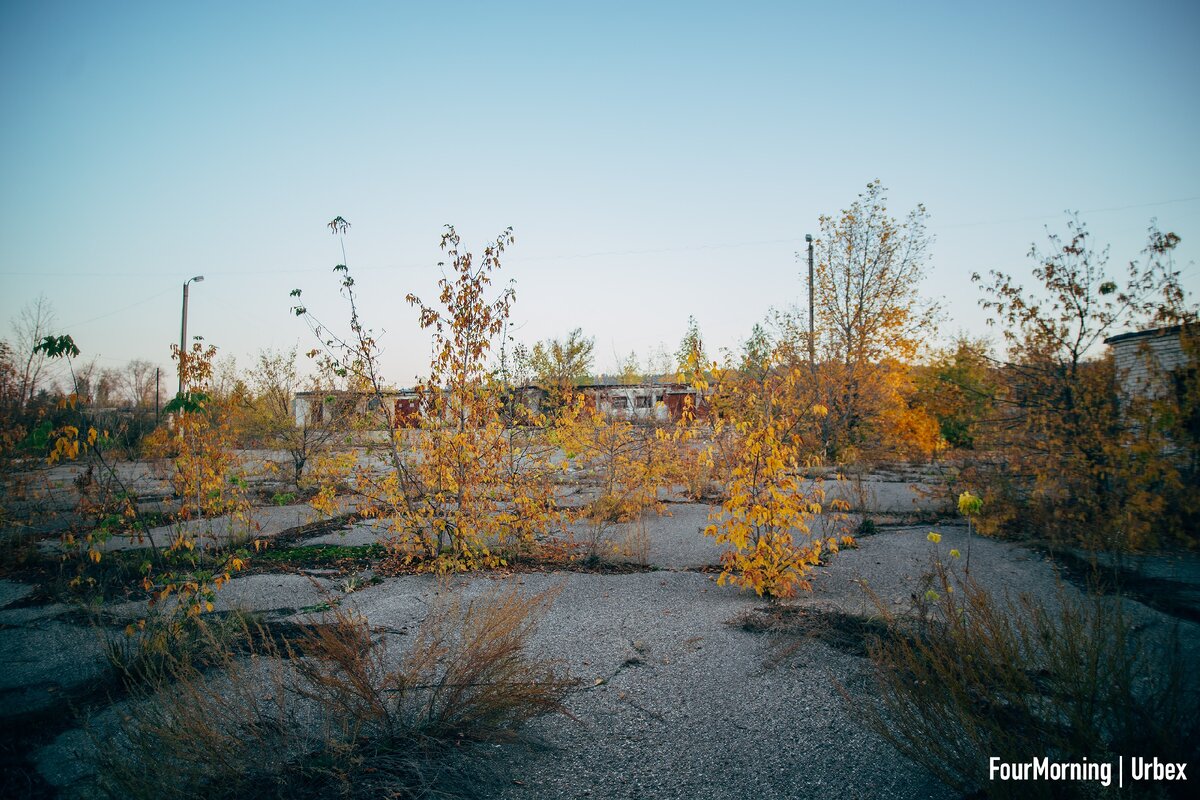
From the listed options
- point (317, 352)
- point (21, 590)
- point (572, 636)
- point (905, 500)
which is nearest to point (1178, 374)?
point (905, 500)

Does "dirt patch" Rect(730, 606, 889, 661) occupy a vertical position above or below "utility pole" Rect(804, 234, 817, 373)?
below

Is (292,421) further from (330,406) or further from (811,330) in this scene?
(811,330)

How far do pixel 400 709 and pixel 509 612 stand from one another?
669 millimetres

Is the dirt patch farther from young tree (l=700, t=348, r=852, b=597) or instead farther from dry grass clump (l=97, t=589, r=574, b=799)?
dry grass clump (l=97, t=589, r=574, b=799)

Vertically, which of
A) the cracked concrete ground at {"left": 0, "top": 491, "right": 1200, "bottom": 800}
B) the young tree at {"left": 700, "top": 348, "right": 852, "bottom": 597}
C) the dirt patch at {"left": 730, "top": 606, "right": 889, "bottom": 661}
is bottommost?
the cracked concrete ground at {"left": 0, "top": 491, "right": 1200, "bottom": 800}

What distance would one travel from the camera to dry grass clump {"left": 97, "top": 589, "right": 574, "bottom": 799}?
2230 mm

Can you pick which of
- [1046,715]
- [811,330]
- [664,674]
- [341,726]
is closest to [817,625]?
[664,674]

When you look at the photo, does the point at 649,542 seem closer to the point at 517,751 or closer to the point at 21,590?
the point at 517,751

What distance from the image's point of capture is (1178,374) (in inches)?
193

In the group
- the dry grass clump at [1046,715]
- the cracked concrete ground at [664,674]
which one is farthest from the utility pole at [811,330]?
the dry grass clump at [1046,715]

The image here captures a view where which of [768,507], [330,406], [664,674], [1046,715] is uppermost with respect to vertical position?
[330,406]

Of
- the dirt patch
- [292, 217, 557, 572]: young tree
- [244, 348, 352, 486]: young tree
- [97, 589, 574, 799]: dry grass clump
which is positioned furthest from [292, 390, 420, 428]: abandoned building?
the dirt patch

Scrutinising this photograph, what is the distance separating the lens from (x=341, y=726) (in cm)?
275

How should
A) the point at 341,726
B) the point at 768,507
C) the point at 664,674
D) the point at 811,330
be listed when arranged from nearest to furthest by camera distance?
the point at 341,726
the point at 664,674
the point at 768,507
the point at 811,330
